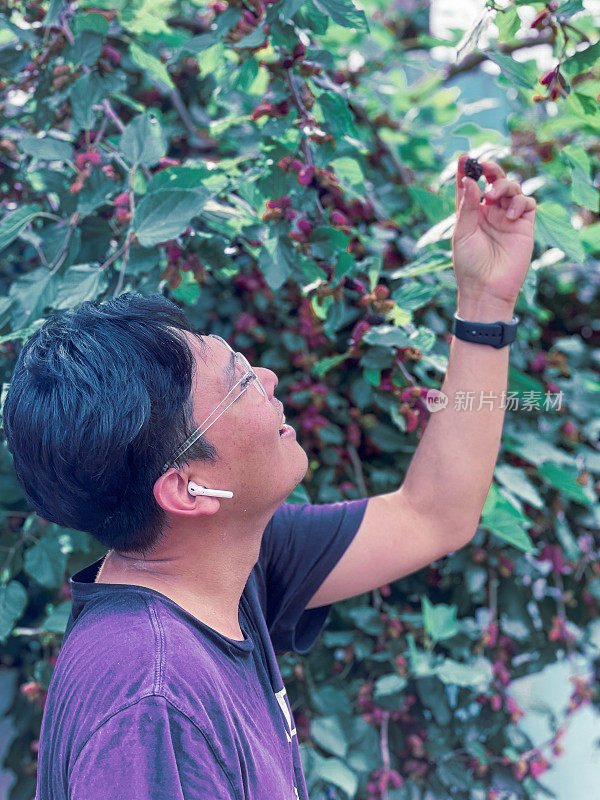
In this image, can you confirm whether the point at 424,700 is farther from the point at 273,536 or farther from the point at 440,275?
the point at 440,275

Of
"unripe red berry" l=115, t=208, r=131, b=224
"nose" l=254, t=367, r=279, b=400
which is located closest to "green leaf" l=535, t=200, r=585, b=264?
"nose" l=254, t=367, r=279, b=400

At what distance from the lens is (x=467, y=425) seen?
101 cm

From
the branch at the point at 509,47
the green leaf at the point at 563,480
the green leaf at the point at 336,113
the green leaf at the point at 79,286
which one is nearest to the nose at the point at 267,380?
the green leaf at the point at 79,286

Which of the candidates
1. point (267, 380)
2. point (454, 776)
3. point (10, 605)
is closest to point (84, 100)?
point (267, 380)

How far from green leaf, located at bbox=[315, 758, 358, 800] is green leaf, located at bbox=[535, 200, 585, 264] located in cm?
80

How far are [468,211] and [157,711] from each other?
2.33 feet

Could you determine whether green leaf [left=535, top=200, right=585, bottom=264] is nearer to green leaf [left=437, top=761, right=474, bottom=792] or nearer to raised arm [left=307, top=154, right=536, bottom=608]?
raised arm [left=307, top=154, right=536, bottom=608]

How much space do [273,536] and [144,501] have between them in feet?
1.02

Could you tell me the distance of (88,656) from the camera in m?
0.64

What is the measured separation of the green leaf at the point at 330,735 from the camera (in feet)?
3.76

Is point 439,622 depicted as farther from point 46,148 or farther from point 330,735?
point 46,148

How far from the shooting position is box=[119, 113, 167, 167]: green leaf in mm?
958

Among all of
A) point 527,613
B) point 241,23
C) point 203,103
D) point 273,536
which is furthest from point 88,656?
point 203,103

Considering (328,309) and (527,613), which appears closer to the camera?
(328,309)
